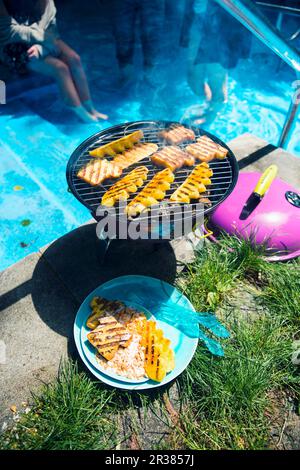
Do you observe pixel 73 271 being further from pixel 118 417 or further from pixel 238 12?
pixel 238 12

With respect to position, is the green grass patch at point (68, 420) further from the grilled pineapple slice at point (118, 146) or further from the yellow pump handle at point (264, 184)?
the yellow pump handle at point (264, 184)

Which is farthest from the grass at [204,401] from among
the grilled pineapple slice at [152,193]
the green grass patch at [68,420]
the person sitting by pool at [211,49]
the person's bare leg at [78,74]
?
the person sitting by pool at [211,49]

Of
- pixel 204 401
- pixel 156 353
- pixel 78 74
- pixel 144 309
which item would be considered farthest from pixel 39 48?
pixel 204 401

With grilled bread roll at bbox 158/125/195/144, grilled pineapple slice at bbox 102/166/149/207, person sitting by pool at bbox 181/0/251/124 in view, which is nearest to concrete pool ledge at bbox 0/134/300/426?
grilled pineapple slice at bbox 102/166/149/207

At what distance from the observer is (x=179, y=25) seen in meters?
8.76

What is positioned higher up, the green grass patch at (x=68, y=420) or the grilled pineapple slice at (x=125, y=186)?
the grilled pineapple slice at (x=125, y=186)

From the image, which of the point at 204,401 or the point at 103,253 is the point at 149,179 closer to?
the point at 103,253

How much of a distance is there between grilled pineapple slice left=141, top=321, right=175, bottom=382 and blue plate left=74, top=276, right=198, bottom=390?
6cm

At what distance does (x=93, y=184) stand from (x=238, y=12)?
5.56 feet

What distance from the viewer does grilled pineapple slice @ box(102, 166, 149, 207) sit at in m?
2.44

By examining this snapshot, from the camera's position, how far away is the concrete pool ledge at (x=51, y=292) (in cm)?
257

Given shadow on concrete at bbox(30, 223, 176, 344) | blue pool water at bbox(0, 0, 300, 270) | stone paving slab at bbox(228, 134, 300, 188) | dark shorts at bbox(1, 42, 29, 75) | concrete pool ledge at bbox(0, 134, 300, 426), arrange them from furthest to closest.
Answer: dark shorts at bbox(1, 42, 29, 75) < blue pool water at bbox(0, 0, 300, 270) < stone paving slab at bbox(228, 134, 300, 188) < shadow on concrete at bbox(30, 223, 176, 344) < concrete pool ledge at bbox(0, 134, 300, 426)

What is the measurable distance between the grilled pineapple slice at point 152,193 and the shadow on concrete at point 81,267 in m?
0.60

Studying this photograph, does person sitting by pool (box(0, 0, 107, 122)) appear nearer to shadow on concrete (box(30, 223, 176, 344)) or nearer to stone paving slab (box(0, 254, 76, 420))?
shadow on concrete (box(30, 223, 176, 344))
